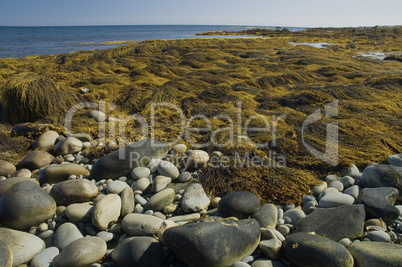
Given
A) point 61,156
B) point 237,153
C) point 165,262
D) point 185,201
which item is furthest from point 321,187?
point 61,156

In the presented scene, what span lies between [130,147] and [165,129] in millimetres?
1149

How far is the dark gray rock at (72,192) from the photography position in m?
2.97

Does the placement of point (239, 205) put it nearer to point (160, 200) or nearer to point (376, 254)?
point (160, 200)

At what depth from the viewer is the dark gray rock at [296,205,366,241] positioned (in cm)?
244

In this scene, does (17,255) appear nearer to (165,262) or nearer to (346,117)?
(165,262)

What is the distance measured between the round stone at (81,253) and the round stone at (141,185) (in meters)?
0.94

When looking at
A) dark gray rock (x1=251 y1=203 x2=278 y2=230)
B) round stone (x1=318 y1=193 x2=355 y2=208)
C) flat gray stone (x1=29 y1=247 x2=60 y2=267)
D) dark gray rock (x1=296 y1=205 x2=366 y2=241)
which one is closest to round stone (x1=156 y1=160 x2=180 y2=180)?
dark gray rock (x1=251 y1=203 x2=278 y2=230)

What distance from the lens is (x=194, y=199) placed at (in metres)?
2.98

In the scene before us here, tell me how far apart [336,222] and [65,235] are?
2.43 meters

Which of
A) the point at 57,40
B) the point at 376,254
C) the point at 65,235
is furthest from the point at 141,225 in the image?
the point at 57,40

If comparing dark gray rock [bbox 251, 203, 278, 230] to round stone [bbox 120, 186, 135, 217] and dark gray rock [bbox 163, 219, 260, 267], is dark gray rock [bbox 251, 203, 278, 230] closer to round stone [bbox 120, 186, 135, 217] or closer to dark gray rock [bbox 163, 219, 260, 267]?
dark gray rock [bbox 163, 219, 260, 267]

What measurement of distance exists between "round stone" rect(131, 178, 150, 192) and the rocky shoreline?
0.01 m

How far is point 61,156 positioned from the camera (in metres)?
4.11

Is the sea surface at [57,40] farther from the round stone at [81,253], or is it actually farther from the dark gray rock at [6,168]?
the round stone at [81,253]
